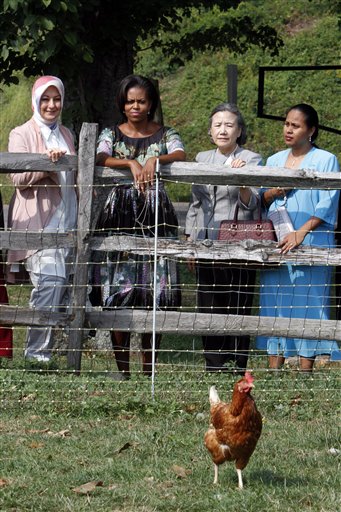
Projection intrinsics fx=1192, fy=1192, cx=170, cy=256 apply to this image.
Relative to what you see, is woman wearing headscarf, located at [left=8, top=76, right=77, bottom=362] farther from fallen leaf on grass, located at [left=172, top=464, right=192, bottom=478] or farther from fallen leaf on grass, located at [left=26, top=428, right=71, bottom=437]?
fallen leaf on grass, located at [left=172, top=464, right=192, bottom=478]

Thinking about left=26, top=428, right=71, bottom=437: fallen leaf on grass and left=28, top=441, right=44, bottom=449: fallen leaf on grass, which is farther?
left=26, top=428, right=71, bottom=437: fallen leaf on grass

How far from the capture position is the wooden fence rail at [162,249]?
7.90 m

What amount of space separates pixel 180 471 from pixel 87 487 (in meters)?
0.53

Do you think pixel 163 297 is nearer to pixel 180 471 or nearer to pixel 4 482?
pixel 180 471

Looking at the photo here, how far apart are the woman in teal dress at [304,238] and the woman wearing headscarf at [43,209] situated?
143cm

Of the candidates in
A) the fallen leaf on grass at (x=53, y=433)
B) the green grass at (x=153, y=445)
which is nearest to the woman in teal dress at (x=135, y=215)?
the green grass at (x=153, y=445)

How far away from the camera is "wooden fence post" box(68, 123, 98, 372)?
8.02 metres

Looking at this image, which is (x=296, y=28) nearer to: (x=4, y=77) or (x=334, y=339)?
(x=4, y=77)

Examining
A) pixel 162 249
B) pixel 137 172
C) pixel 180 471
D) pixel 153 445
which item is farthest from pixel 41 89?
pixel 180 471

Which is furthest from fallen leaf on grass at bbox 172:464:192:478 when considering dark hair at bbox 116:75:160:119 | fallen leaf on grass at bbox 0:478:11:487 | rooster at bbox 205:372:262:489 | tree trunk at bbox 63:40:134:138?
tree trunk at bbox 63:40:134:138

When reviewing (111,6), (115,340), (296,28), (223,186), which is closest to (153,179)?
(223,186)

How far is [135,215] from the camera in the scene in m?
8.38

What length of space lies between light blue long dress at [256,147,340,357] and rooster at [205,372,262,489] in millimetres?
2894

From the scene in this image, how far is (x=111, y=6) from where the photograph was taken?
11.4 metres
